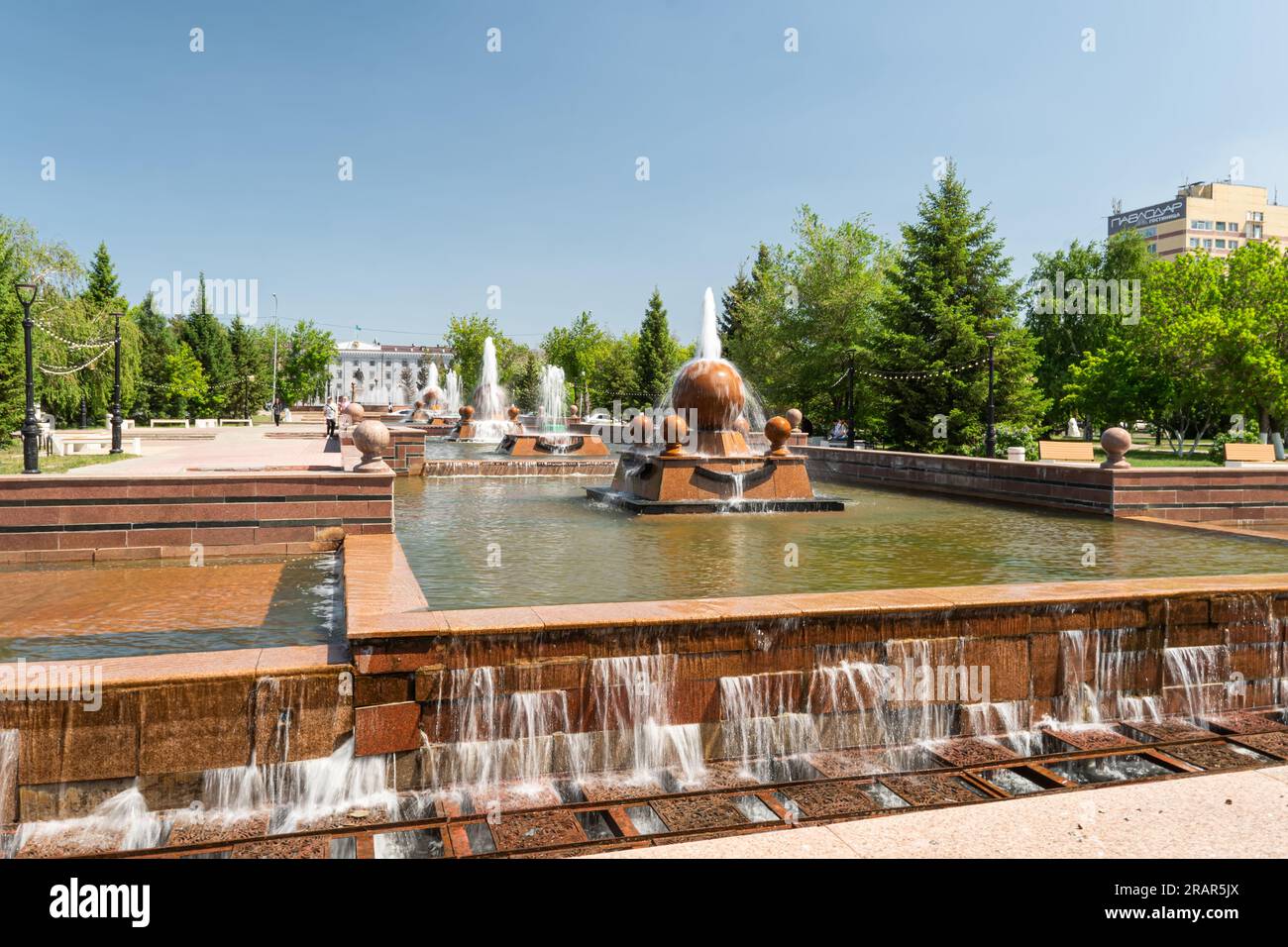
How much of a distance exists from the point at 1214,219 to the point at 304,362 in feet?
322

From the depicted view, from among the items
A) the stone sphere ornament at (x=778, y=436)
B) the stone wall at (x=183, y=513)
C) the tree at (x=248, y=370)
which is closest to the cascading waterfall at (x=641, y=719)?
the stone wall at (x=183, y=513)

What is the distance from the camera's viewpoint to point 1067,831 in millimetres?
3908

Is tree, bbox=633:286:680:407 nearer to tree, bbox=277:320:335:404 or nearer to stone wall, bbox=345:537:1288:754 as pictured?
tree, bbox=277:320:335:404

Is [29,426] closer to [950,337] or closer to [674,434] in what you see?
[674,434]

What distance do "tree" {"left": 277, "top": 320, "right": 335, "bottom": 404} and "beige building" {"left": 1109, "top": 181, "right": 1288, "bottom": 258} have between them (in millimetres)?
88174

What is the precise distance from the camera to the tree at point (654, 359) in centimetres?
6500

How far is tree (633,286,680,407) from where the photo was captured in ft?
213

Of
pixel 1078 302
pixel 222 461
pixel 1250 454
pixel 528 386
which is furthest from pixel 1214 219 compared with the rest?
pixel 222 461

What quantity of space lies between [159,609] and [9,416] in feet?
69.0

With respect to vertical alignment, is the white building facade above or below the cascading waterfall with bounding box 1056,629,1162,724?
above

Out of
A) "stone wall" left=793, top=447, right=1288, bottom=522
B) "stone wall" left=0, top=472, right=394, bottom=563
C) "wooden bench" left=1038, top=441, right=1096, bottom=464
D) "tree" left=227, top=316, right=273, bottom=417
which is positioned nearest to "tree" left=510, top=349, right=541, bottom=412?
"tree" left=227, top=316, right=273, bottom=417

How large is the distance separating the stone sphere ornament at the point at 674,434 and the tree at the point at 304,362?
8751 cm

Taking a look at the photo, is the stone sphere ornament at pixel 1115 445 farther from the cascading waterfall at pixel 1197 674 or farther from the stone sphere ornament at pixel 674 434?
the cascading waterfall at pixel 1197 674

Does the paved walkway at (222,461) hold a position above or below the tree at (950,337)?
below
